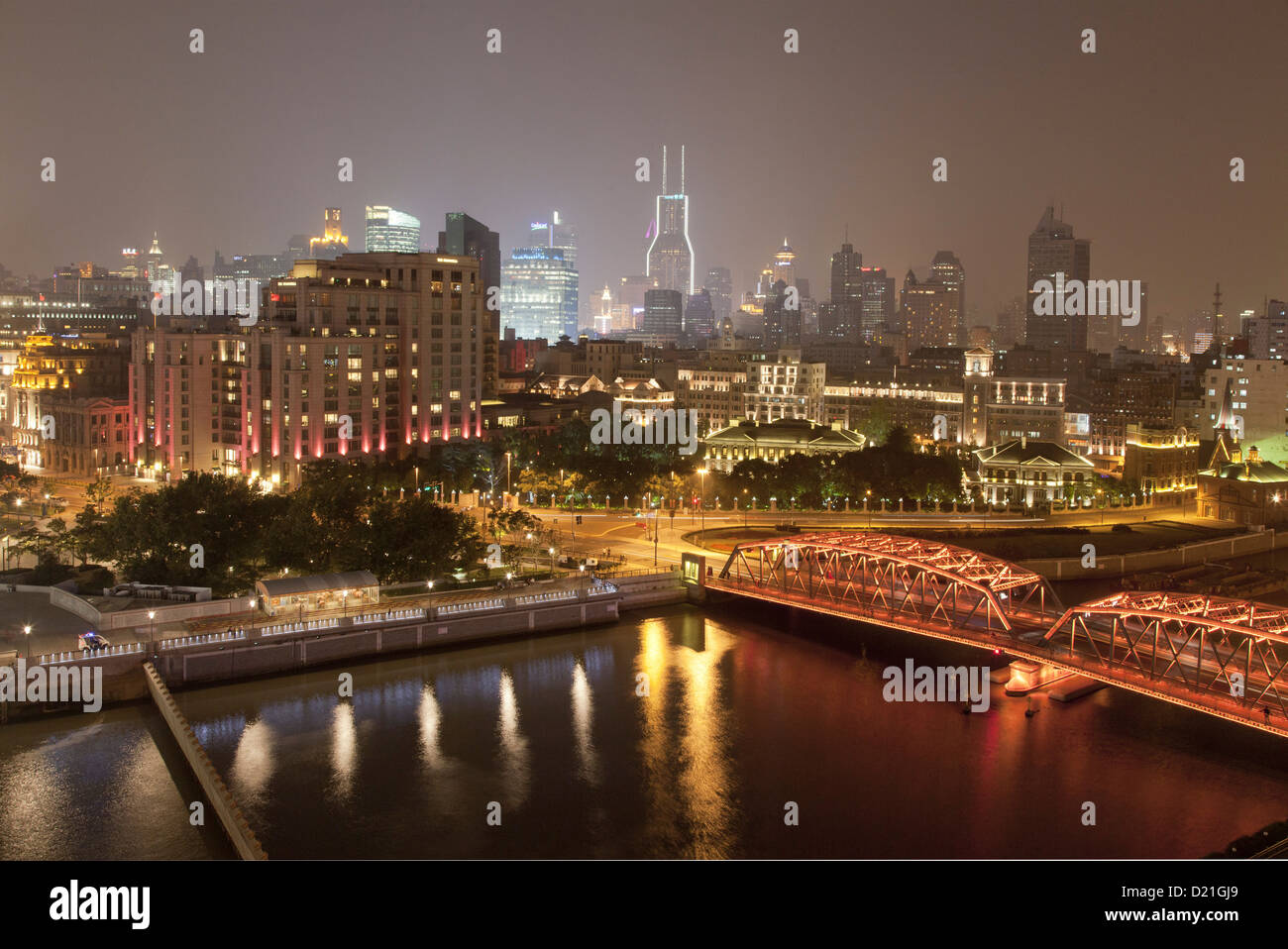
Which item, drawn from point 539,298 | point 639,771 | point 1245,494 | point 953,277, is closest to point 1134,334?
point 953,277

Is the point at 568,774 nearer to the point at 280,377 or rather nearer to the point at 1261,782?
the point at 1261,782

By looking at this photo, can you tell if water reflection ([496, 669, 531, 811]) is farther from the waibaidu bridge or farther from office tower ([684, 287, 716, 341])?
office tower ([684, 287, 716, 341])

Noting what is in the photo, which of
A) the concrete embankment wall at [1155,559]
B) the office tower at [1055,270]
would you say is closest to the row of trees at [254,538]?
the concrete embankment wall at [1155,559]

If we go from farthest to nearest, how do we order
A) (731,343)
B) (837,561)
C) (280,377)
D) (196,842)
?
(731,343) < (280,377) < (837,561) < (196,842)

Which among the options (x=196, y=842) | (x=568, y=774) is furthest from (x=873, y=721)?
(x=196, y=842)

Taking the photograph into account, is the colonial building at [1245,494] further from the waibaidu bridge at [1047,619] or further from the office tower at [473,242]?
the office tower at [473,242]
